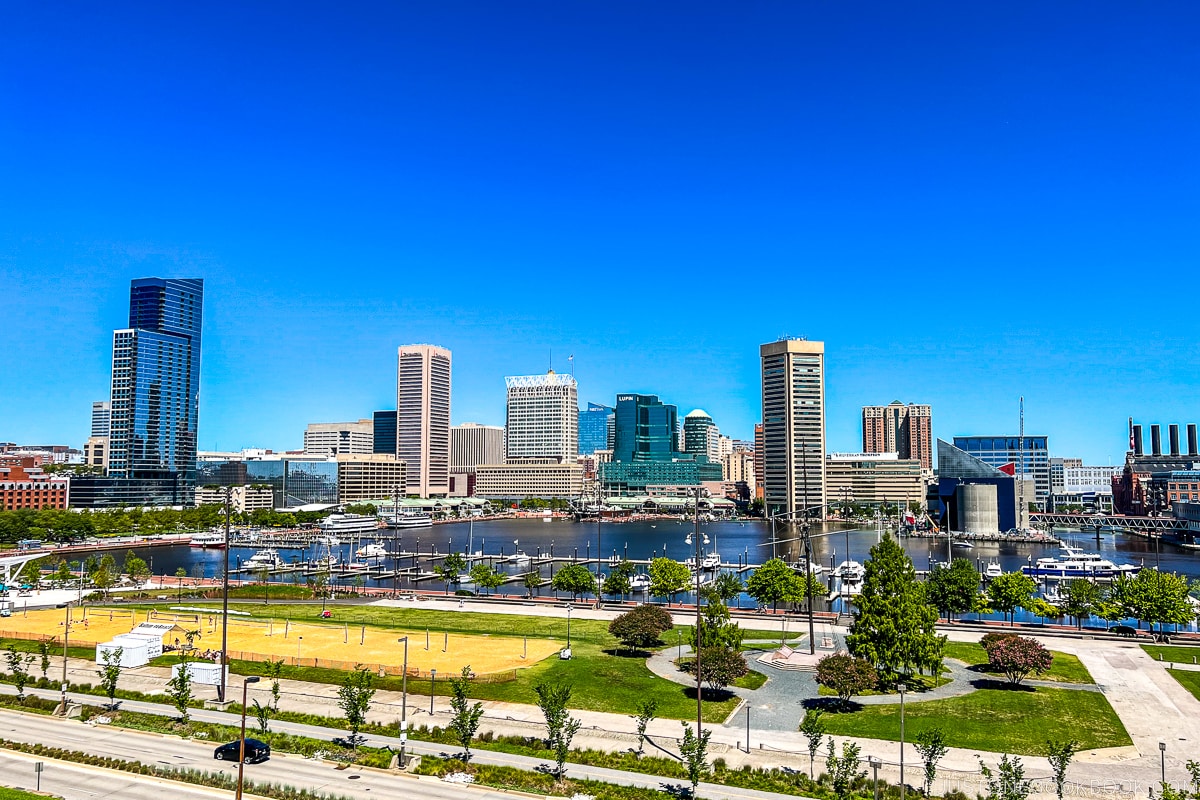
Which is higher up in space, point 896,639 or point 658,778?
point 896,639

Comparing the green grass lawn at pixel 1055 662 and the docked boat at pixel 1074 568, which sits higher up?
the green grass lawn at pixel 1055 662

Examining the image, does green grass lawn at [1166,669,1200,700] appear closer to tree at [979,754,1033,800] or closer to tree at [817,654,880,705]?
tree at [817,654,880,705]

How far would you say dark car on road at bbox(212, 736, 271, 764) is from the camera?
4084cm

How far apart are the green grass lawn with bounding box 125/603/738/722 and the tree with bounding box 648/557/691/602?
17.2m

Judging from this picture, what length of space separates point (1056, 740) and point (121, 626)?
245 ft

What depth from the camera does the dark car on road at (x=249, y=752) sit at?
134 feet

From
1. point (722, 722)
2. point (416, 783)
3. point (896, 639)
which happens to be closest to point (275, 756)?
point (416, 783)

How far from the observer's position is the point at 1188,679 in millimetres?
59000

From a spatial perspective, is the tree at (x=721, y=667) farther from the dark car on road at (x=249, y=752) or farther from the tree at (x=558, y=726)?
the dark car on road at (x=249, y=752)

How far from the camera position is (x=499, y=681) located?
189ft

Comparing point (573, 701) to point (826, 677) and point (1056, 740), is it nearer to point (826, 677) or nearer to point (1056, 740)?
point (826, 677)

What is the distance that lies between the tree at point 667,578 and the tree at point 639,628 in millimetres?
29429

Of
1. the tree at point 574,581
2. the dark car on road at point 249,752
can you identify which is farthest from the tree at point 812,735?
the tree at point 574,581

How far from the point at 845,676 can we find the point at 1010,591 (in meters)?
38.5
